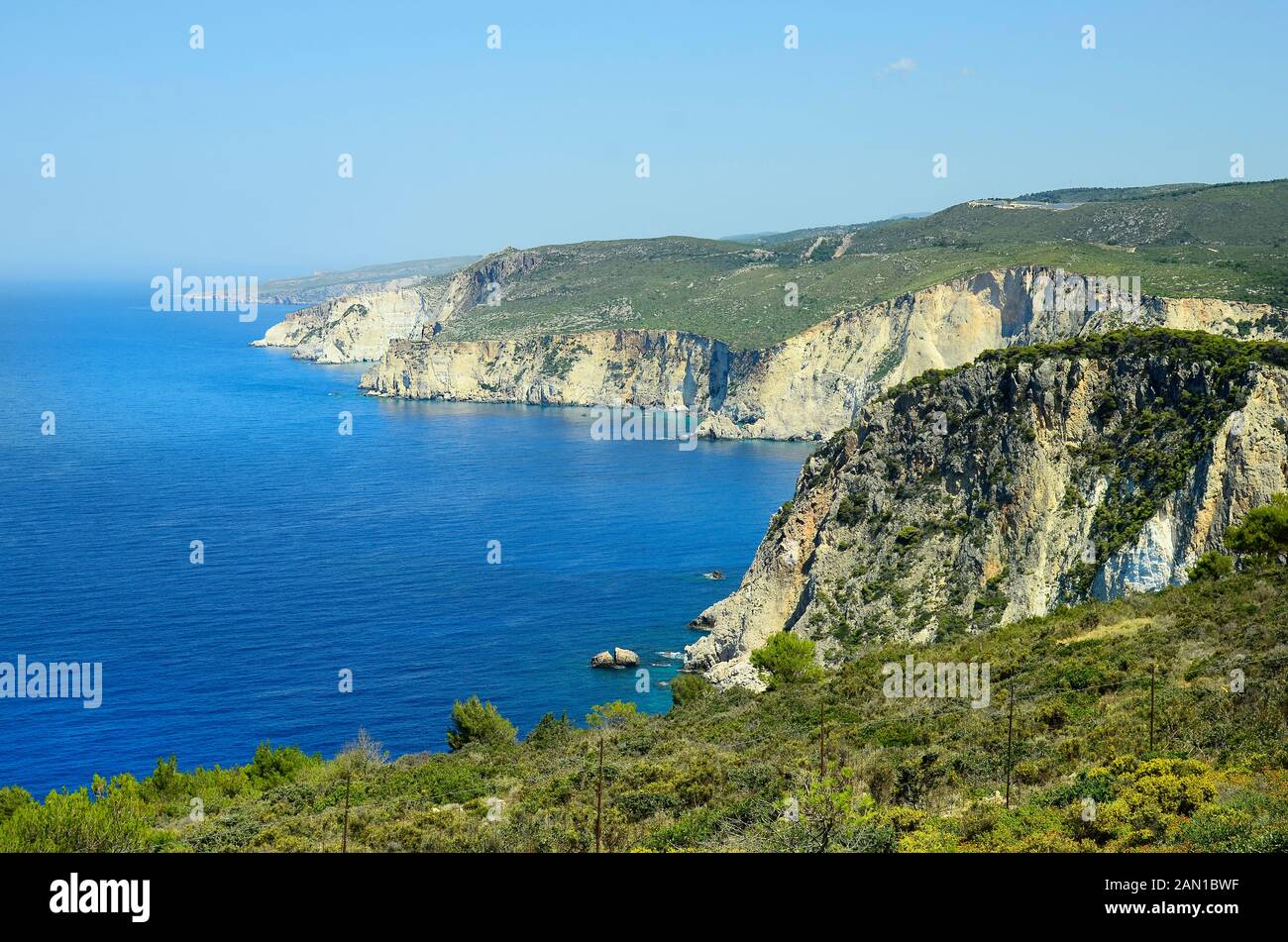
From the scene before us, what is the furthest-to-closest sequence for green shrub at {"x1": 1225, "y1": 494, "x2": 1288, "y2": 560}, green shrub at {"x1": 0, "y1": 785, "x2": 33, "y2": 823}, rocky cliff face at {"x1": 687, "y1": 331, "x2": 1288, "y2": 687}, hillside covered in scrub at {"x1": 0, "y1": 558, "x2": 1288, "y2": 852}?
1. rocky cliff face at {"x1": 687, "y1": 331, "x2": 1288, "y2": 687}
2. green shrub at {"x1": 1225, "y1": 494, "x2": 1288, "y2": 560}
3. green shrub at {"x1": 0, "y1": 785, "x2": 33, "y2": 823}
4. hillside covered in scrub at {"x1": 0, "y1": 558, "x2": 1288, "y2": 852}

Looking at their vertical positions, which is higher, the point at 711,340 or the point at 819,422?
the point at 711,340

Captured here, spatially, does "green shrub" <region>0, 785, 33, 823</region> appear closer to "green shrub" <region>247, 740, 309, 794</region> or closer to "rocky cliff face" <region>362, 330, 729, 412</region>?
"green shrub" <region>247, 740, 309, 794</region>

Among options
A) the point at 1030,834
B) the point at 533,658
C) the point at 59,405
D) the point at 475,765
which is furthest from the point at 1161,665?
the point at 59,405

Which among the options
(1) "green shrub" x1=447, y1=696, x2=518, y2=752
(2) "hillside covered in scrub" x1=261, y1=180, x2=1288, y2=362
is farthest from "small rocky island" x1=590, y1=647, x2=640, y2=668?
(2) "hillside covered in scrub" x1=261, y1=180, x2=1288, y2=362

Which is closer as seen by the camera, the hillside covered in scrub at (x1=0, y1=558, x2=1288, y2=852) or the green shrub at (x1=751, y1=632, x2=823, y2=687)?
the hillside covered in scrub at (x1=0, y1=558, x2=1288, y2=852)

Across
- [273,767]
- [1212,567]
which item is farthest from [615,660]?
[1212,567]
